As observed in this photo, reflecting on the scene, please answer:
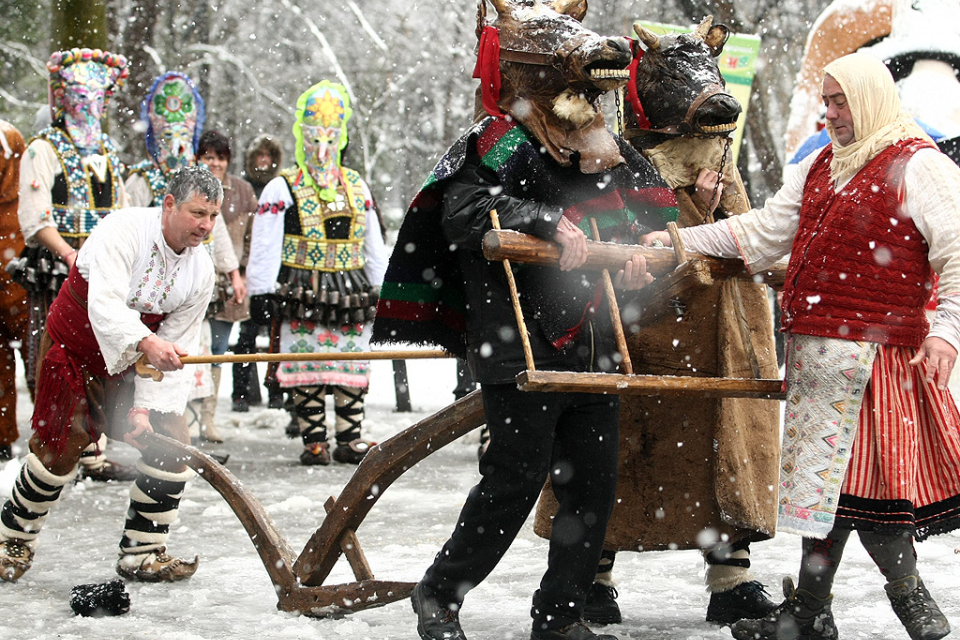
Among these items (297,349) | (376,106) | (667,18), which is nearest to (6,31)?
(376,106)

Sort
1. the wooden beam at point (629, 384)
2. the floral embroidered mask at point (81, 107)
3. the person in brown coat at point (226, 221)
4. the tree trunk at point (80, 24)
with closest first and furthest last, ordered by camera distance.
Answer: the wooden beam at point (629, 384) → the floral embroidered mask at point (81, 107) → the person in brown coat at point (226, 221) → the tree trunk at point (80, 24)

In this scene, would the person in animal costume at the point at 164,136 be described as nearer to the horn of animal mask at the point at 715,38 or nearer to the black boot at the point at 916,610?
the horn of animal mask at the point at 715,38

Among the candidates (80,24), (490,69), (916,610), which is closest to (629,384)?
(490,69)

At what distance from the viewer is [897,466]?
3428 millimetres

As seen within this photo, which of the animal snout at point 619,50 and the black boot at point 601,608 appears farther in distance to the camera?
the black boot at point 601,608

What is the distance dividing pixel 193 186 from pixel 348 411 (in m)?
3.39

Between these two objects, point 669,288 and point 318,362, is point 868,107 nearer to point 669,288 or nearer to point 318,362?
point 669,288

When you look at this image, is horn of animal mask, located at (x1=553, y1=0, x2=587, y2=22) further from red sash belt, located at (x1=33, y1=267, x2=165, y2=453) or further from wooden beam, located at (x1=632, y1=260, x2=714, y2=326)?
red sash belt, located at (x1=33, y1=267, x2=165, y2=453)

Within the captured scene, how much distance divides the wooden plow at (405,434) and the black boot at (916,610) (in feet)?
2.28

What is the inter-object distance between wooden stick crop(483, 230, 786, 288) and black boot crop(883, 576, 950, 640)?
3.69 ft

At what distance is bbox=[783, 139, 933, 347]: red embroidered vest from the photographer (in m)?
3.44

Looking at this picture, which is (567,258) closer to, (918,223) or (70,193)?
(918,223)

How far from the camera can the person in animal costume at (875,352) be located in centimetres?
344

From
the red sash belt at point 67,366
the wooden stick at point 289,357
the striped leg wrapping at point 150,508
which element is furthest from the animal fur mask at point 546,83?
the striped leg wrapping at point 150,508
